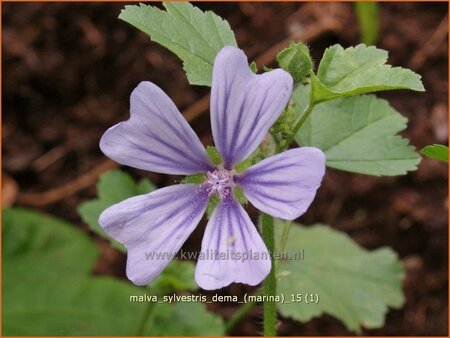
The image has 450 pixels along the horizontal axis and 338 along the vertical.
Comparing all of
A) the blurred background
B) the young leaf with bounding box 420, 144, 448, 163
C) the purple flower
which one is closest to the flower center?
the purple flower

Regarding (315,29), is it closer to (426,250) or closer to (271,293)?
(426,250)

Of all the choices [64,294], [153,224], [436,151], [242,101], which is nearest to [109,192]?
[64,294]

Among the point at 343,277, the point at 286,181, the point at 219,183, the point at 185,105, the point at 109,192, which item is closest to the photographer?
the point at 286,181

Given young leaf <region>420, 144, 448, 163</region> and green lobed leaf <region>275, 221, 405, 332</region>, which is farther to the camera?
green lobed leaf <region>275, 221, 405, 332</region>

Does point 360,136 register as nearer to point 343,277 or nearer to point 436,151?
point 436,151

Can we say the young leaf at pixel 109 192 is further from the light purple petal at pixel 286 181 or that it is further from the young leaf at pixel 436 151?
the young leaf at pixel 436 151

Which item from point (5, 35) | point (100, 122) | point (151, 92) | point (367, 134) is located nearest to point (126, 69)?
point (100, 122)

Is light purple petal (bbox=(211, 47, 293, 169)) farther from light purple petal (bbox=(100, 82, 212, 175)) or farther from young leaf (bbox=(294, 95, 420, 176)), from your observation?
young leaf (bbox=(294, 95, 420, 176))
